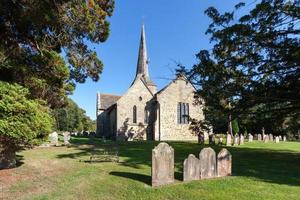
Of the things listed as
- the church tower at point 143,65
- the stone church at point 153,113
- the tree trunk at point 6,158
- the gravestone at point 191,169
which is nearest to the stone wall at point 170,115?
the stone church at point 153,113

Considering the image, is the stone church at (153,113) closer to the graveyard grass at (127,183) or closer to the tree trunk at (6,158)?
the graveyard grass at (127,183)

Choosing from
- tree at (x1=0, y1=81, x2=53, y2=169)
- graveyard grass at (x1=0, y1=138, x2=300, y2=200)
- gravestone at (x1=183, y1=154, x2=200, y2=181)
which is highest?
tree at (x1=0, y1=81, x2=53, y2=169)

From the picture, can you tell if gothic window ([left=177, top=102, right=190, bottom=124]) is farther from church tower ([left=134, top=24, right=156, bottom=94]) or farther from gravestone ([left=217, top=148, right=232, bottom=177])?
gravestone ([left=217, top=148, right=232, bottom=177])

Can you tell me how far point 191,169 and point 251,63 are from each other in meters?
8.09

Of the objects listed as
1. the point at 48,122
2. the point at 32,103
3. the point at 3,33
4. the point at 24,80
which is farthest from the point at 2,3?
the point at 48,122

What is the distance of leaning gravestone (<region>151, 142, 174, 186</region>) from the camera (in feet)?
32.1

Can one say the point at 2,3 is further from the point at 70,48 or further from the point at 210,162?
the point at 210,162

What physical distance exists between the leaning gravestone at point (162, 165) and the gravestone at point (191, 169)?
0.48 meters

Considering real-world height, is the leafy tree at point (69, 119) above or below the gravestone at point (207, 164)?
above

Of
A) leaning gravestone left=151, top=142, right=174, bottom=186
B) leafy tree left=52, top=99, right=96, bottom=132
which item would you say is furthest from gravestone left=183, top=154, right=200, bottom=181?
leafy tree left=52, top=99, right=96, bottom=132

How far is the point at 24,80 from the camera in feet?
41.1

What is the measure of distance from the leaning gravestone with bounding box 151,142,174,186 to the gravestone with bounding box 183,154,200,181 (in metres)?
0.48

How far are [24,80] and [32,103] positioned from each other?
129 centimetres

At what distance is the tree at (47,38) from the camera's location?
11909 mm
